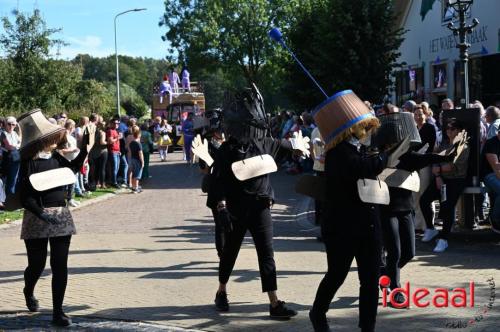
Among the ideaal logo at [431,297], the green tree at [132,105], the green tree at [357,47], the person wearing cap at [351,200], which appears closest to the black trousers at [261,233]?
the person wearing cap at [351,200]

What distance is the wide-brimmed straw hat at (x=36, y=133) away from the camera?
6551 mm

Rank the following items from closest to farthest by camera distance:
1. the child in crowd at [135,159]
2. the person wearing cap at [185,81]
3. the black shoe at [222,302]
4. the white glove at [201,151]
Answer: the black shoe at [222,302] → the white glove at [201,151] → the child in crowd at [135,159] → the person wearing cap at [185,81]

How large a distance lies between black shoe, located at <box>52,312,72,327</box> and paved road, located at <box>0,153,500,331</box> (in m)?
0.23

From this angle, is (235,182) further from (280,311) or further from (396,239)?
(396,239)

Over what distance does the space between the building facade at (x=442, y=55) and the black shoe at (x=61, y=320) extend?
1597 cm

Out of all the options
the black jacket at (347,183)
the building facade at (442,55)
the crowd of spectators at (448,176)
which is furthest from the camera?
the building facade at (442,55)

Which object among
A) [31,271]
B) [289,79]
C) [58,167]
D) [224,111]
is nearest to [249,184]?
[224,111]

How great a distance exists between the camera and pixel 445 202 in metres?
10.0

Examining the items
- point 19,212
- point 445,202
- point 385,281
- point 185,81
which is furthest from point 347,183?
point 185,81

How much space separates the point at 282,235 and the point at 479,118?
3.42 m

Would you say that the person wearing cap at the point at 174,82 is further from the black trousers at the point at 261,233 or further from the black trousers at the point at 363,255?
the black trousers at the point at 363,255

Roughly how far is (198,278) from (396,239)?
8.38 feet

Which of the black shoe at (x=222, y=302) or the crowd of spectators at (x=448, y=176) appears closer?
the black shoe at (x=222, y=302)

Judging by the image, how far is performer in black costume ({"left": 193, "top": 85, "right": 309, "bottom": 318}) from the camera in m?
6.60
